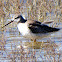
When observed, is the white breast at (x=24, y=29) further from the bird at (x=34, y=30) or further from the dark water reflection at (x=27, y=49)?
the dark water reflection at (x=27, y=49)

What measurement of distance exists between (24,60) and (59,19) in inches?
206

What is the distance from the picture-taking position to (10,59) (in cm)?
574

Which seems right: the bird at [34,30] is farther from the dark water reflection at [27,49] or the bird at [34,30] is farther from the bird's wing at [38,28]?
the dark water reflection at [27,49]

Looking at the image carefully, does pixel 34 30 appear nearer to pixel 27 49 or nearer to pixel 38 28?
pixel 38 28

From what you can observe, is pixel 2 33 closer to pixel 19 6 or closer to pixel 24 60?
pixel 19 6

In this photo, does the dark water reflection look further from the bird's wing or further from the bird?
the bird's wing

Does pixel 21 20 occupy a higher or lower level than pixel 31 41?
higher

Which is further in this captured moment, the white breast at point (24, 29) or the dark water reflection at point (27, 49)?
the white breast at point (24, 29)

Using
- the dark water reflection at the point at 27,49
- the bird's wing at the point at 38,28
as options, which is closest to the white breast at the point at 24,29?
the bird's wing at the point at 38,28

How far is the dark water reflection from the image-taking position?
18.0ft

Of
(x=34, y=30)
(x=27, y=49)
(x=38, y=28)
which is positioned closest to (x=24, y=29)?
(x=34, y=30)

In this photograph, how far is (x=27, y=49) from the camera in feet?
19.0

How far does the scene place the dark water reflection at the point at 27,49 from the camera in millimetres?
5480

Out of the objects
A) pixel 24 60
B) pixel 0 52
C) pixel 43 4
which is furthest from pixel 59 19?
pixel 24 60
